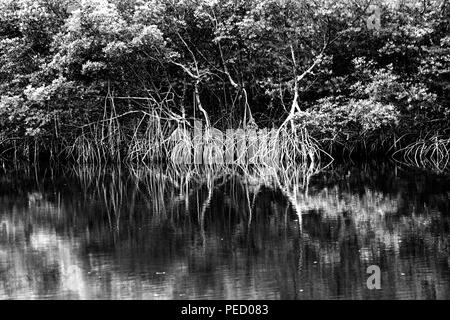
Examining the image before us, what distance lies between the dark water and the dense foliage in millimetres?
3927

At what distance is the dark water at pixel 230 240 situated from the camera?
716 cm

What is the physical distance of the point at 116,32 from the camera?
20.5 metres

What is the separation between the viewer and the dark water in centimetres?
716

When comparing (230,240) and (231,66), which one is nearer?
(230,240)

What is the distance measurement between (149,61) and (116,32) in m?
2.17

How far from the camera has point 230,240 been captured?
9547mm

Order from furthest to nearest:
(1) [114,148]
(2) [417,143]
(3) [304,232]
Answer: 1. (1) [114,148]
2. (2) [417,143]
3. (3) [304,232]

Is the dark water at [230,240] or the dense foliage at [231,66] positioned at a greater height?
the dense foliage at [231,66]

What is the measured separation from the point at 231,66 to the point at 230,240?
13.4 m

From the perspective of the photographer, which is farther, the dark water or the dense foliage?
the dense foliage

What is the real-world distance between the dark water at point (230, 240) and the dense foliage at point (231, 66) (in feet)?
12.9

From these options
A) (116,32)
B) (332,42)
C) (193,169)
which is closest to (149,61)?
(116,32)
